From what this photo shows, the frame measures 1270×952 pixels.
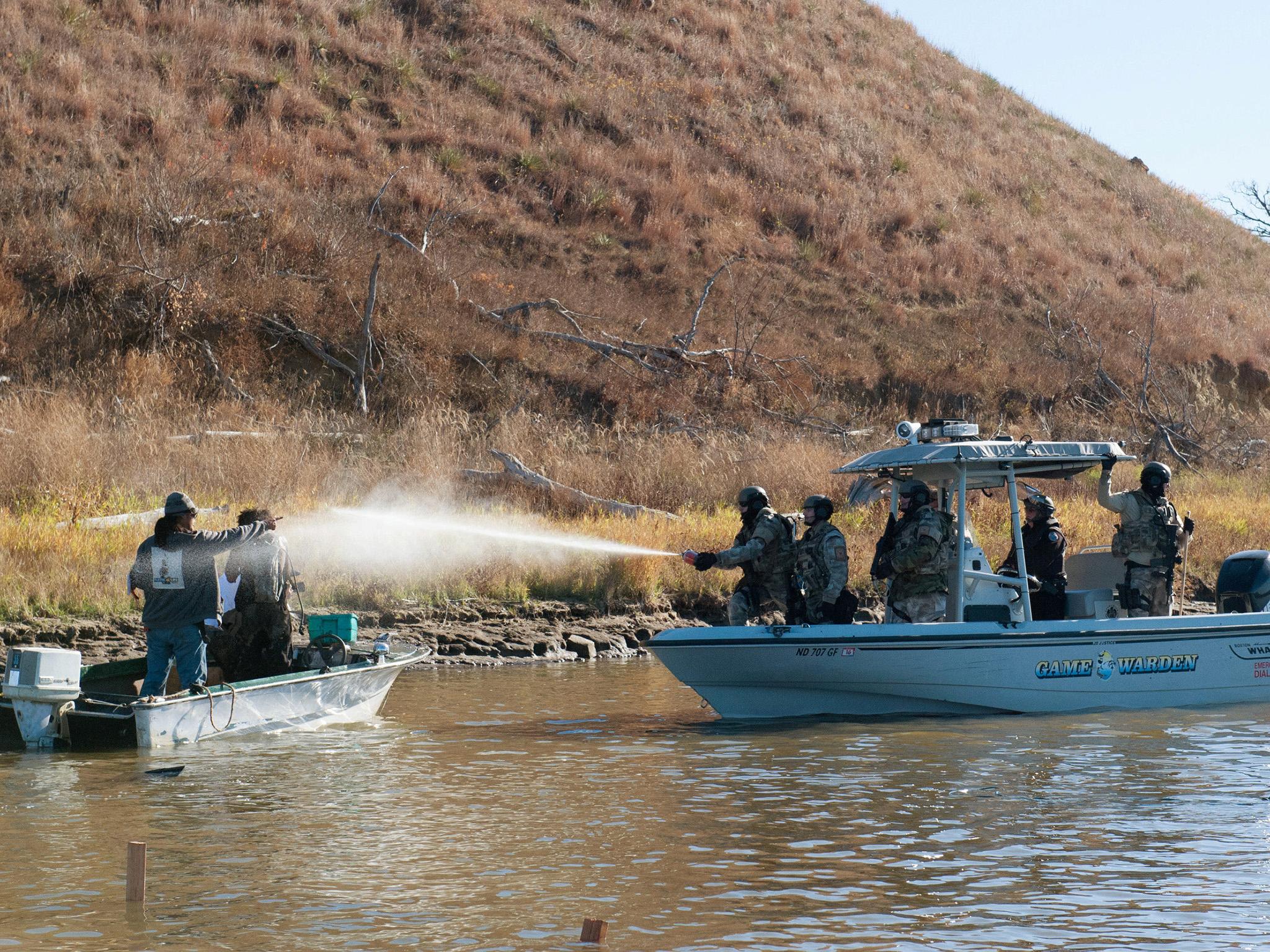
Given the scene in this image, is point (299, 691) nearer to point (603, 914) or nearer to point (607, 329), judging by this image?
point (603, 914)

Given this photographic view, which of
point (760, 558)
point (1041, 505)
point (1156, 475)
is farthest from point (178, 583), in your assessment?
point (1156, 475)

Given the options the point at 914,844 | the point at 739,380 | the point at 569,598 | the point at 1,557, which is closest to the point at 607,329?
the point at 739,380

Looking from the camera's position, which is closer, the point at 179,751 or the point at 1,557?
the point at 179,751

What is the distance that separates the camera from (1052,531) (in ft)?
43.1

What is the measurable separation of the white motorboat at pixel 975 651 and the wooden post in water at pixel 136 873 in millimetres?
5726

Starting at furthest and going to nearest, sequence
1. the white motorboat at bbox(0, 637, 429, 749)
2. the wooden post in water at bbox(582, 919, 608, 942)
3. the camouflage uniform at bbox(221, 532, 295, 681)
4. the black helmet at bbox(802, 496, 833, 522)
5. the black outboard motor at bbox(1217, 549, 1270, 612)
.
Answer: the black outboard motor at bbox(1217, 549, 1270, 612), the black helmet at bbox(802, 496, 833, 522), the camouflage uniform at bbox(221, 532, 295, 681), the white motorboat at bbox(0, 637, 429, 749), the wooden post in water at bbox(582, 919, 608, 942)

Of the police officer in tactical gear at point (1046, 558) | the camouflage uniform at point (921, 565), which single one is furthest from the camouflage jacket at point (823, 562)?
the police officer in tactical gear at point (1046, 558)

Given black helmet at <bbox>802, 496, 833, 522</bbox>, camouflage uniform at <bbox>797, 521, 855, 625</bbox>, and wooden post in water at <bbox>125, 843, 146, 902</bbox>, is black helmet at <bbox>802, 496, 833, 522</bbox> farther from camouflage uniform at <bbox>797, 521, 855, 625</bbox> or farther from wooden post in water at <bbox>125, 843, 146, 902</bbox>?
wooden post in water at <bbox>125, 843, 146, 902</bbox>

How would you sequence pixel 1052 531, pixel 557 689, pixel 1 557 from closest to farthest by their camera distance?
1. pixel 1052 531
2. pixel 557 689
3. pixel 1 557

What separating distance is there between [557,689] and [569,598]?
138 inches

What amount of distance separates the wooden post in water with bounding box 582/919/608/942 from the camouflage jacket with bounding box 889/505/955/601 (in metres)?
6.35

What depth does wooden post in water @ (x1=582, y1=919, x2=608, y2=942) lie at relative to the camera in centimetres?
639

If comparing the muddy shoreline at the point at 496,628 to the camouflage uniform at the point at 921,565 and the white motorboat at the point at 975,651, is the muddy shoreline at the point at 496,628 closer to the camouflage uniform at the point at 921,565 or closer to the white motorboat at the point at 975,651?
the white motorboat at the point at 975,651

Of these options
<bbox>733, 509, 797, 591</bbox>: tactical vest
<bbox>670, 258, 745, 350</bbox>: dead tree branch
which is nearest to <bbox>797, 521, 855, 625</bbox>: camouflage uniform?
<bbox>733, 509, 797, 591</bbox>: tactical vest
